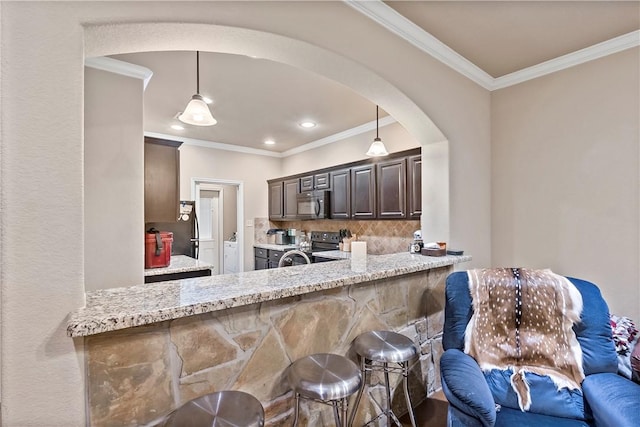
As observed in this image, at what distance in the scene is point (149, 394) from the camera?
112 cm

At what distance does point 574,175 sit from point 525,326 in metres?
1.59

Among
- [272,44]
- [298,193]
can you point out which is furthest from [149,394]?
[298,193]

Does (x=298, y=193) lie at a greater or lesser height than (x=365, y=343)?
greater

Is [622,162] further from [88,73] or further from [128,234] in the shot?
[88,73]

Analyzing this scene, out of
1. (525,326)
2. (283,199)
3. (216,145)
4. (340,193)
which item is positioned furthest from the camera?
(283,199)

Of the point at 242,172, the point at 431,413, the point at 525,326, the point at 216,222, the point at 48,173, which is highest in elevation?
the point at 242,172

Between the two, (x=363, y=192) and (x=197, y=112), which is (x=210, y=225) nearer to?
(x=363, y=192)

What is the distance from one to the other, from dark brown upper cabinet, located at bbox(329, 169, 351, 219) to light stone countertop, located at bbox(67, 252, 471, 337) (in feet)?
8.12

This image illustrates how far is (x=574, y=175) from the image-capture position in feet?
8.29

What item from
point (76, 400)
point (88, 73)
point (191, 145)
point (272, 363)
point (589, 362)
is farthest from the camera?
point (191, 145)

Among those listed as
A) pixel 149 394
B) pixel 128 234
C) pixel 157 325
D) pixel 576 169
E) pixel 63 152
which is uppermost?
pixel 576 169

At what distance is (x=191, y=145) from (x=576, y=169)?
202 inches

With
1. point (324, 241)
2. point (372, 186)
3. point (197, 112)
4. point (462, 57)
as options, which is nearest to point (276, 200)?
point (324, 241)

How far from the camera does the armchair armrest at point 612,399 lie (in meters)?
1.24
